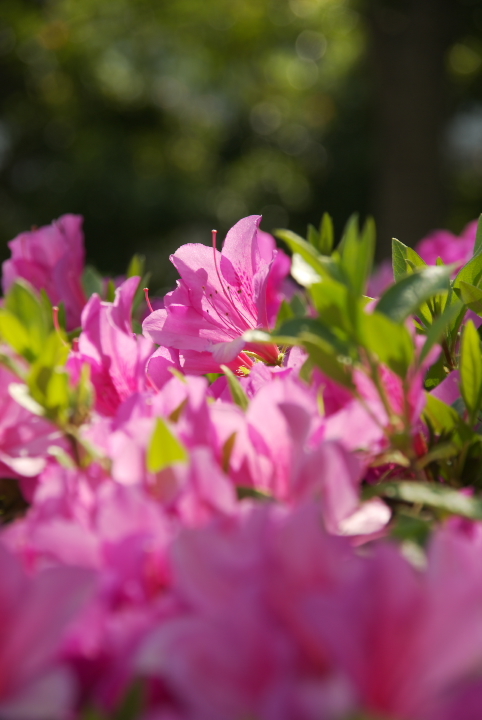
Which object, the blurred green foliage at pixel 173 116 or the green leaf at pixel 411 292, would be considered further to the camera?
the blurred green foliage at pixel 173 116

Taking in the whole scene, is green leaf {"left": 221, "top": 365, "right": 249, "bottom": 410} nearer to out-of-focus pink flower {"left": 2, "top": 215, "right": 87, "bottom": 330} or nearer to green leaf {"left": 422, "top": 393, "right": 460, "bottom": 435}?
green leaf {"left": 422, "top": 393, "right": 460, "bottom": 435}

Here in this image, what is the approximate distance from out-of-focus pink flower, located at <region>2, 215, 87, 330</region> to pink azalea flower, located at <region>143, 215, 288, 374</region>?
31 centimetres

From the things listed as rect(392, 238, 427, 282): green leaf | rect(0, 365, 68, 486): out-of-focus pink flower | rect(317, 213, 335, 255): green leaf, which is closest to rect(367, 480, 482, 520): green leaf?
rect(0, 365, 68, 486): out-of-focus pink flower

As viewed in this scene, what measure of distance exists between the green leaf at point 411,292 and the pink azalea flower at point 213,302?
208 millimetres

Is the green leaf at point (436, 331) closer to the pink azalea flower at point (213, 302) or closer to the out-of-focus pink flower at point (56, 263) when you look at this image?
the pink azalea flower at point (213, 302)

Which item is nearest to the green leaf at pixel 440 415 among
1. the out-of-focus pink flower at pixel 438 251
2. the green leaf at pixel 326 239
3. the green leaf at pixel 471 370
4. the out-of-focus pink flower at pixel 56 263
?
the green leaf at pixel 471 370

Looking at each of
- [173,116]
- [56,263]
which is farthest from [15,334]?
[173,116]

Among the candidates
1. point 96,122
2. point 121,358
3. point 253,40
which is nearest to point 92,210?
point 96,122

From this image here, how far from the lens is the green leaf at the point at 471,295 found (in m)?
0.72

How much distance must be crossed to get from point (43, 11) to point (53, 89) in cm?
183

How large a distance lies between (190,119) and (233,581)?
46.7ft

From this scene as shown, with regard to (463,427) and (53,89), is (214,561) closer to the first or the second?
(463,427)

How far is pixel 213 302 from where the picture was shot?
0.80 meters

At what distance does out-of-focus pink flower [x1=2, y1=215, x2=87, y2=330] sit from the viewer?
1081 millimetres
